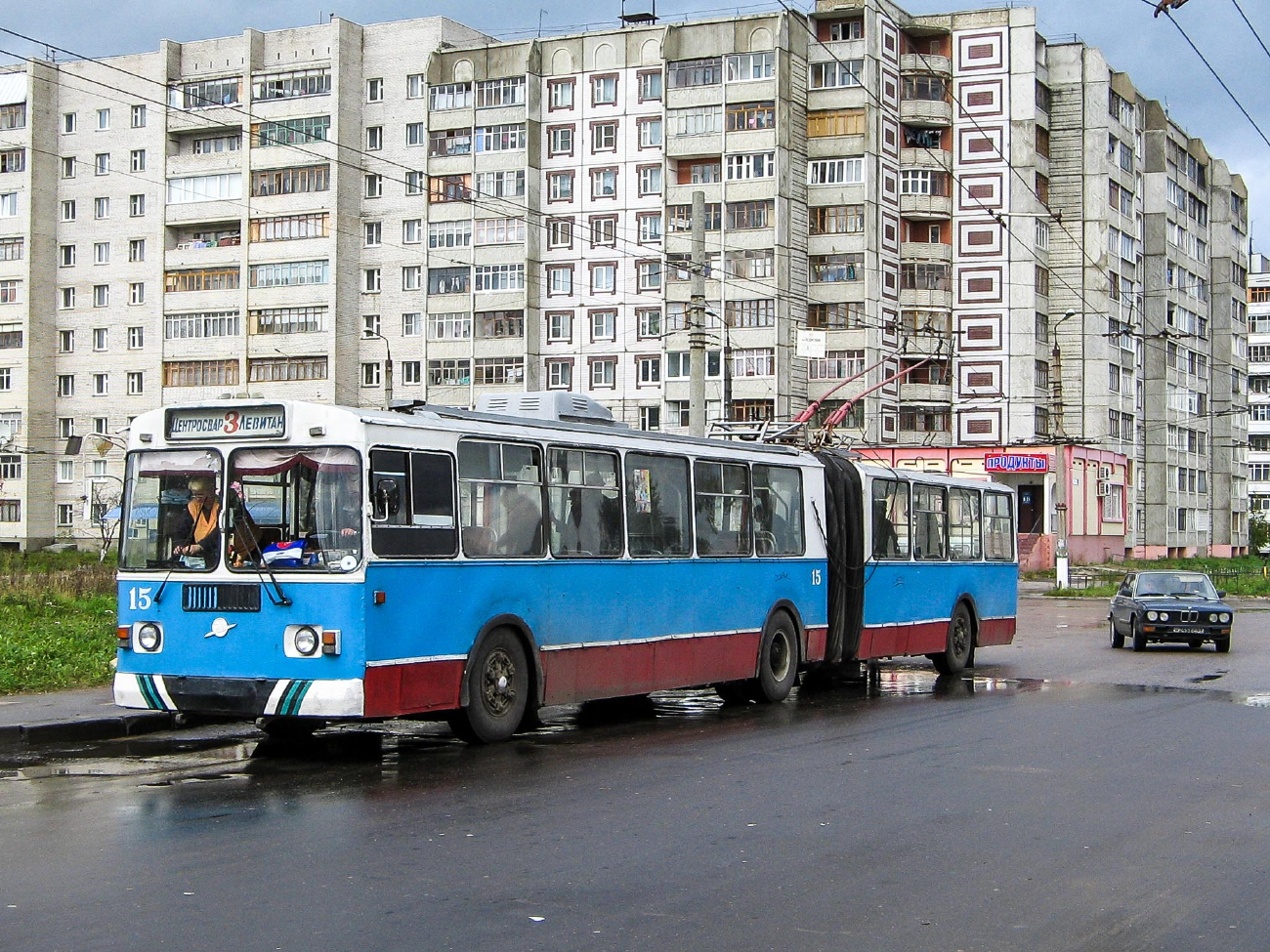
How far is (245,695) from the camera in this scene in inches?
479

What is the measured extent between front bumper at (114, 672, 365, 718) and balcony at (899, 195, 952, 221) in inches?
2692

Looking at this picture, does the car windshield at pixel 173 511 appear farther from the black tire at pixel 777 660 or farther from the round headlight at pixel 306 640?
the black tire at pixel 777 660

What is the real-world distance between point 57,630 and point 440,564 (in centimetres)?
1150

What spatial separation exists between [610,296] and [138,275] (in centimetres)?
2571

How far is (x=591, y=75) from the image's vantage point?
7775 cm

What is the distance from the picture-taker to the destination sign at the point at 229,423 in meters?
12.4

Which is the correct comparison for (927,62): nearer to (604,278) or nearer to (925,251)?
(925,251)

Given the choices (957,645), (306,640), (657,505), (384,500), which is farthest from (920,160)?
(306,640)

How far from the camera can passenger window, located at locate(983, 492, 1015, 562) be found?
23844mm

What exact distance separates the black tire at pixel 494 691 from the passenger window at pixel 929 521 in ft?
29.4

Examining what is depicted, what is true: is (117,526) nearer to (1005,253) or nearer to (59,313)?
(1005,253)

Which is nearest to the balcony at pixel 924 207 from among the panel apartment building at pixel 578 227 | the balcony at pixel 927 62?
the panel apartment building at pixel 578 227

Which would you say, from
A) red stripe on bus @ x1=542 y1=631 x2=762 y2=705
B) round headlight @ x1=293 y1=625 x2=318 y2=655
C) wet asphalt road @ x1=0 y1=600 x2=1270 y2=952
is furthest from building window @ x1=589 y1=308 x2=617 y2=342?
round headlight @ x1=293 y1=625 x2=318 y2=655

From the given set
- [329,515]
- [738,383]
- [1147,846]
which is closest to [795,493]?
[329,515]
